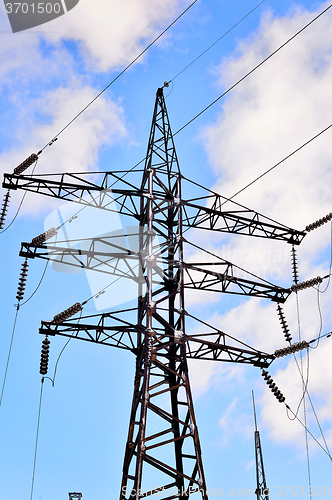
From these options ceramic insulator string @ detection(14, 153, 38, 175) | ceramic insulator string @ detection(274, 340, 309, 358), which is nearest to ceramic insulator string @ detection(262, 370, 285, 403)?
ceramic insulator string @ detection(274, 340, 309, 358)

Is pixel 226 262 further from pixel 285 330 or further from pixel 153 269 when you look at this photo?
pixel 285 330

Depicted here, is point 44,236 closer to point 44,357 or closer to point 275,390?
point 44,357

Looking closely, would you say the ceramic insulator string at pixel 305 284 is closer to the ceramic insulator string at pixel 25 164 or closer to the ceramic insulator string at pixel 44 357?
the ceramic insulator string at pixel 44 357

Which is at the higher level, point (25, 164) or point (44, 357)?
point (25, 164)

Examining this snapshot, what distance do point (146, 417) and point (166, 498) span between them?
250 cm

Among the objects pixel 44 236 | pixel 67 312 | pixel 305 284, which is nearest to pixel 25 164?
pixel 44 236

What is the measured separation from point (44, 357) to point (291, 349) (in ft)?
30.3

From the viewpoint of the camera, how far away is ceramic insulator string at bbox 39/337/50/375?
20.9 meters

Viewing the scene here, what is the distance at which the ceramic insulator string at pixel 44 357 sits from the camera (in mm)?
20922

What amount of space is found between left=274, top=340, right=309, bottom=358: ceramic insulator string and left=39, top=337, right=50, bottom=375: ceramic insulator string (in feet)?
27.8

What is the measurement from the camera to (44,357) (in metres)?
21.4

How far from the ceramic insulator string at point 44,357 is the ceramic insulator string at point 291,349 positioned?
27.8ft

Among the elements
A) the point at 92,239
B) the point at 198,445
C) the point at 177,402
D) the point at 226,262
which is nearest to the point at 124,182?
the point at 92,239

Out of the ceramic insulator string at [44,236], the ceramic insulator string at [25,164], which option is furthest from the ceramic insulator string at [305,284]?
the ceramic insulator string at [25,164]
